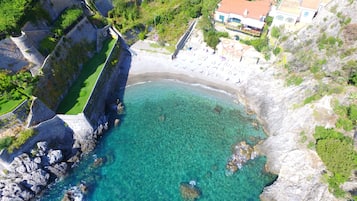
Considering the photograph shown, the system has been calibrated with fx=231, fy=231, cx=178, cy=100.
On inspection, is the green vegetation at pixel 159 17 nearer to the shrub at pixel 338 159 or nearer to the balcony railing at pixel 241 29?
the balcony railing at pixel 241 29

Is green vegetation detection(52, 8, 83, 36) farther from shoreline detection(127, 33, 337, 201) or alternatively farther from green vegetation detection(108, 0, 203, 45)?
shoreline detection(127, 33, 337, 201)

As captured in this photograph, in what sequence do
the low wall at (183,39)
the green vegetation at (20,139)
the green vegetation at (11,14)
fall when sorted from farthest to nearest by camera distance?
the low wall at (183,39) → the green vegetation at (11,14) → the green vegetation at (20,139)

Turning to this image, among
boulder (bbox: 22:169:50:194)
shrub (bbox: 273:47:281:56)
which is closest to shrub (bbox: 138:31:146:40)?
shrub (bbox: 273:47:281:56)

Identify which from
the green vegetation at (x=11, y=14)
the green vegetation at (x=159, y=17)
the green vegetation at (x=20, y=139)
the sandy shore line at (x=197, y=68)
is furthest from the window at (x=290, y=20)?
the green vegetation at (x=20, y=139)

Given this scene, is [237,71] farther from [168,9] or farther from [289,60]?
[168,9]

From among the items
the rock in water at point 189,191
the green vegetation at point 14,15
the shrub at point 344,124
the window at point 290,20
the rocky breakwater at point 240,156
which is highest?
the green vegetation at point 14,15

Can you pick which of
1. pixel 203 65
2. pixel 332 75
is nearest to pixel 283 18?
pixel 332 75
